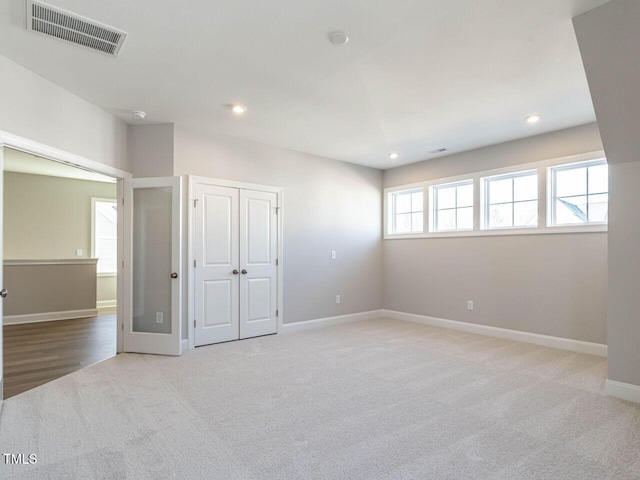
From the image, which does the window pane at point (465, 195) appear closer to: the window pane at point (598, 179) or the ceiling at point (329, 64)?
the ceiling at point (329, 64)

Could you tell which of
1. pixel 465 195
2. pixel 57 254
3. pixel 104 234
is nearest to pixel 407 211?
pixel 465 195

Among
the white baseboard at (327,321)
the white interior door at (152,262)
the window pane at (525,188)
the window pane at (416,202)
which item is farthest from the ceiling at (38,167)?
the window pane at (525,188)

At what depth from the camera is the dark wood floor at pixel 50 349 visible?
3514mm

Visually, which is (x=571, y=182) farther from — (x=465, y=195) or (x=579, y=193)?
(x=465, y=195)

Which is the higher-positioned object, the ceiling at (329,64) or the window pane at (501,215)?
the ceiling at (329,64)

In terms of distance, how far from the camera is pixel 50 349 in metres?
4.48

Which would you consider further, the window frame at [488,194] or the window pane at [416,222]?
the window pane at [416,222]

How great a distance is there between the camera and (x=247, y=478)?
1.96 metres

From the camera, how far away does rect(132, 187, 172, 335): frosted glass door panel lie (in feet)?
14.4

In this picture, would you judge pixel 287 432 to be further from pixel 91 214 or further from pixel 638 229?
pixel 91 214

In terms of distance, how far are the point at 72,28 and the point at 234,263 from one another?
9.99ft

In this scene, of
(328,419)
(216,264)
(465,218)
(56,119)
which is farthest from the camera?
(465,218)

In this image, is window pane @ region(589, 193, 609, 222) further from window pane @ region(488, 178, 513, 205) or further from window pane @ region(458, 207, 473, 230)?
window pane @ region(458, 207, 473, 230)

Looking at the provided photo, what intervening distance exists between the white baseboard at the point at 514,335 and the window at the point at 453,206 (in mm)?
1471
